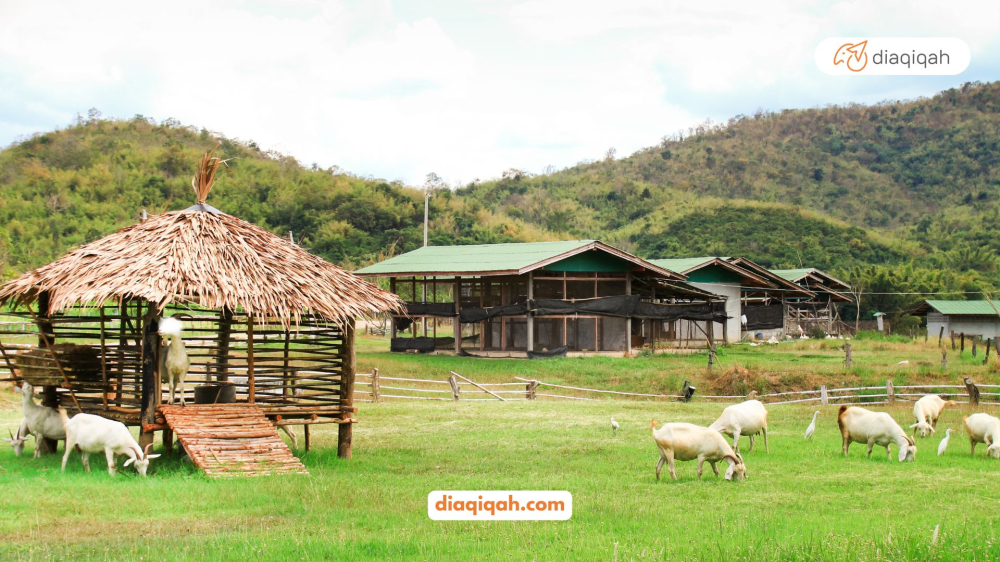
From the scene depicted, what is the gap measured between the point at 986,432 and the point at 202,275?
13.7m

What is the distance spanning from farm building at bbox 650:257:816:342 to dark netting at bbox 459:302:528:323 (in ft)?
36.4

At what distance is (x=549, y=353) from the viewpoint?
37094mm

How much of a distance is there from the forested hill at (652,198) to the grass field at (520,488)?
1401 inches

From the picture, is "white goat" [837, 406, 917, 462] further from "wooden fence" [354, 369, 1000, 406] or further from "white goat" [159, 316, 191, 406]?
"white goat" [159, 316, 191, 406]

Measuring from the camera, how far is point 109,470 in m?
14.0

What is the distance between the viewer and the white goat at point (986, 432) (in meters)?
16.0

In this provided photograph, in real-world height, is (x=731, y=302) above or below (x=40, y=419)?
above

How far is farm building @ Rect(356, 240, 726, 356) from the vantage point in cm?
3791

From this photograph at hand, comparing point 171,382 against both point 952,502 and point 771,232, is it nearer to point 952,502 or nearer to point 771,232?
point 952,502

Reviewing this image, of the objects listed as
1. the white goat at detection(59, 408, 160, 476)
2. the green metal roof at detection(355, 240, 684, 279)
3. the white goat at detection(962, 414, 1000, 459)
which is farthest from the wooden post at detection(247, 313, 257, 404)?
the green metal roof at detection(355, 240, 684, 279)

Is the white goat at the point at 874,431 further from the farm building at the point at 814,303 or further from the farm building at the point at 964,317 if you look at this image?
the farm building at the point at 814,303

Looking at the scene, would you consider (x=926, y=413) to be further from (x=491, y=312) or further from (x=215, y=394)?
(x=491, y=312)

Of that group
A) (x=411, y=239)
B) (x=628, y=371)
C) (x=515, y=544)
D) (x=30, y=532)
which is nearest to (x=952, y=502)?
(x=515, y=544)

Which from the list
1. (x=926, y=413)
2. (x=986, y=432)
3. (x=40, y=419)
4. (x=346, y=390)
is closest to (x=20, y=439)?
(x=40, y=419)
